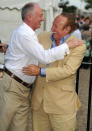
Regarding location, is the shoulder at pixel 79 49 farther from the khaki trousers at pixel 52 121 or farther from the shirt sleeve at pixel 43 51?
the khaki trousers at pixel 52 121

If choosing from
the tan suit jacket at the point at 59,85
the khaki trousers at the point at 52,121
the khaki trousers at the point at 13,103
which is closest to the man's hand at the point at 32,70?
the tan suit jacket at the point at 59,85

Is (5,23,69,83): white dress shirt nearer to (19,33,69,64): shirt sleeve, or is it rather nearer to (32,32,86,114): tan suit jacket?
(19,33,69,64): shirt sleeve

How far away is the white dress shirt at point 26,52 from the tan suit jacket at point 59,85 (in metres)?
0.12

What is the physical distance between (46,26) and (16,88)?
11.6 ft

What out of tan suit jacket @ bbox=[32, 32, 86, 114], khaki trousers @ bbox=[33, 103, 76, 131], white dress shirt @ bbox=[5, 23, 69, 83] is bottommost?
khaki trousers @ bbox=[33, 103, 76, 131]

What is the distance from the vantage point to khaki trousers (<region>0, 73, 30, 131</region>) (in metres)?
2.74

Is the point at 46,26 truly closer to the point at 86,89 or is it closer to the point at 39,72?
the point at 86,89

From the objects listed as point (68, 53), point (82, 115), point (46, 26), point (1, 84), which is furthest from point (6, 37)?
point (68, 53)

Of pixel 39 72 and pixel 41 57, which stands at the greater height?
pixel 41 57

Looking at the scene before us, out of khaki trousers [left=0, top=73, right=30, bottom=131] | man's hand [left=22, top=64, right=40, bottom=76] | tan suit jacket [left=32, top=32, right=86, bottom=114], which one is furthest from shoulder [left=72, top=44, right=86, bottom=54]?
khaki trousers [left=0, top=73, right=30, bottom=131]

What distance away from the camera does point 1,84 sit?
2.84 meters

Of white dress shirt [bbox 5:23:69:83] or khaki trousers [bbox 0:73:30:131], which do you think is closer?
white dress shirt [bbox 5:23:69:83]

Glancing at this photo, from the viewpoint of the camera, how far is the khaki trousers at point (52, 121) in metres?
2.76

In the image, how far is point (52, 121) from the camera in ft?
9.26
